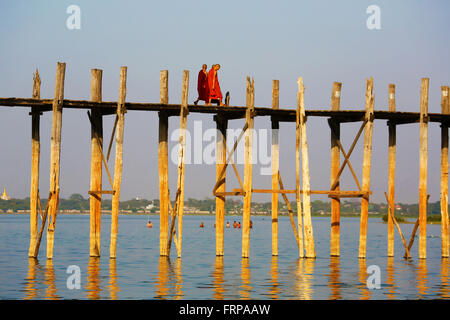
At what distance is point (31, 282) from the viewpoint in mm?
22578

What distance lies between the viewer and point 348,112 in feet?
91.1

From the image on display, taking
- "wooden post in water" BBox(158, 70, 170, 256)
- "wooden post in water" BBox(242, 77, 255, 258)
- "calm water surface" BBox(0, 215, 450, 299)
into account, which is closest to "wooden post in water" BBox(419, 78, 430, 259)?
"calm water surface" BBox(0, 215, 450, 299)

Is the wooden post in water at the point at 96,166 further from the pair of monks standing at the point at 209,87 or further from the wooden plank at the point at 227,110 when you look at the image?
the pair of monks standing at the point at 209,87

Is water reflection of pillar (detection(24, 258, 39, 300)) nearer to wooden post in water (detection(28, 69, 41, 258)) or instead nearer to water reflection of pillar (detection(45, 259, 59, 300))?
water reflection of pillar (detection(45, 259, 59, 300))

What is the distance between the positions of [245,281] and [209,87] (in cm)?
689

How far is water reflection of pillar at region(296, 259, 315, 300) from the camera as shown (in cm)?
2066

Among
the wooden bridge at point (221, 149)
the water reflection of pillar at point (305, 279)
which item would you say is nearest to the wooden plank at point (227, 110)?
the wooden bridge at point (221, 149)

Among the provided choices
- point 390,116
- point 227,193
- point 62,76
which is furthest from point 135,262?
point 390,116

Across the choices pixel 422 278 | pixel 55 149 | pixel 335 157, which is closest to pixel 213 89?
pixel 335 157

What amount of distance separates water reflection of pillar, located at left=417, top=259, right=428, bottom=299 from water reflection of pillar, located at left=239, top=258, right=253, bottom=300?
13.7 ft

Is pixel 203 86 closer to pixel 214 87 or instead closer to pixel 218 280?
pixel 214 87

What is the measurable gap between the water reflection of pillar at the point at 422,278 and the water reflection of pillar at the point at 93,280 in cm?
779

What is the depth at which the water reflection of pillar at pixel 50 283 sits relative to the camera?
19.7m
